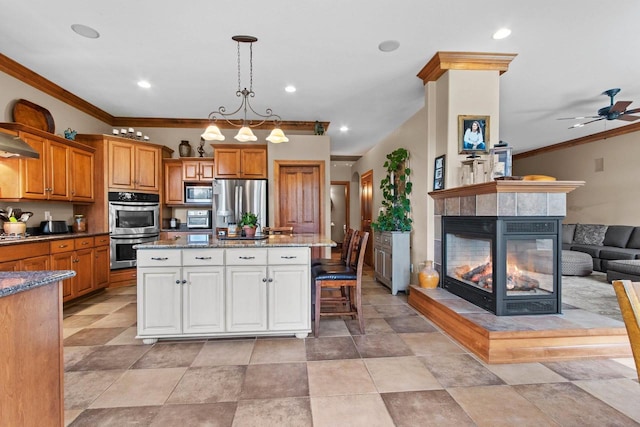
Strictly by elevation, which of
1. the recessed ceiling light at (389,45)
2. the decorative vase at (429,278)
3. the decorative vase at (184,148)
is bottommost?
the decorative vase at (429,278)

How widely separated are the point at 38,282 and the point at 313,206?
14.6 ft

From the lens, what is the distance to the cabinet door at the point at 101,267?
4.09 metres

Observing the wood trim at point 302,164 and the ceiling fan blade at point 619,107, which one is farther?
the wood trim at point 302,164

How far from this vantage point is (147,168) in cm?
491

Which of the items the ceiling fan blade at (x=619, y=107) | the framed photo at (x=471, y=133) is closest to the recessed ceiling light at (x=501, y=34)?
the framed photo at (x=471, y=133)

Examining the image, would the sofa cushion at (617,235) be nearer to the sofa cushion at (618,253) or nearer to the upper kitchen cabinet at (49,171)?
the sofa cushion at (618,253)

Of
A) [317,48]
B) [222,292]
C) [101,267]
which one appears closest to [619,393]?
[222,292]

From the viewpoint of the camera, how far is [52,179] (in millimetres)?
3660

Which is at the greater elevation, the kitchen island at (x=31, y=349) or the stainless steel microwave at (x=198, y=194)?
the stainless steel microwave at (x=198, y=194)

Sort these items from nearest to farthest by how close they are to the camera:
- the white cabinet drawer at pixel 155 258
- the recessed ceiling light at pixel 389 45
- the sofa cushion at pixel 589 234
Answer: the white cabinet drawer at pixel 155 258 → the recessed ceiling light at pixel 389 45 → the sofa cushion at pixel 589 234

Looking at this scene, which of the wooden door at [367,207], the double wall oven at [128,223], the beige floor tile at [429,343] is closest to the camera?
the beige floor tile at [429,343]

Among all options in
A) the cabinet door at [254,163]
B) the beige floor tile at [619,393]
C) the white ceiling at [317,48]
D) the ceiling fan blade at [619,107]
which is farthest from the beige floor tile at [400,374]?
the ceiling fan blade at [619,107]

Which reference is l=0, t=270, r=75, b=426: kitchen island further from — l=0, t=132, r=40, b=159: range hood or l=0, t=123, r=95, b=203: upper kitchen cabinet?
l=0, t=123, r=95, b=203: upper kitchen cabinet

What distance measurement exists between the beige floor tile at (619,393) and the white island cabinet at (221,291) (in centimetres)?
198
